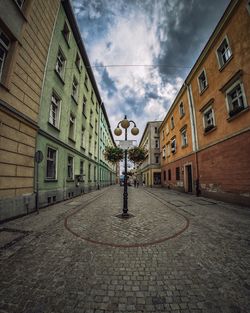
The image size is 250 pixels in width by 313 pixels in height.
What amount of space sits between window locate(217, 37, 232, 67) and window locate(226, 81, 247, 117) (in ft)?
7.17

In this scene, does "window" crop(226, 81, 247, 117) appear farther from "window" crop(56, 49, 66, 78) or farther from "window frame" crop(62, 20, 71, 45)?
"window frame" crop(62, 20, 71, 45)

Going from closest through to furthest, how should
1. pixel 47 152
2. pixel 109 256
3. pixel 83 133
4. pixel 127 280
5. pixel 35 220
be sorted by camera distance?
pixel 127 280, pixel 109 256, pixel 35 220, pixel 47 152, pixel 83 133

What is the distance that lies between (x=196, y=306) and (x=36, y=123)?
26.5ft

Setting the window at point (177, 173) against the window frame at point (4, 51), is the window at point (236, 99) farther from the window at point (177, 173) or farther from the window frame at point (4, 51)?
the window frame at point (4, 51)

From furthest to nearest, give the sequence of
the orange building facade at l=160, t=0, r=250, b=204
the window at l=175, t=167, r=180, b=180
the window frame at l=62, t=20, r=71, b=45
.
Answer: the window at l=175, t=167, r=180, b=180
the window frame at l=62, t=20, r=71, b=45
the orange building facade at l=160, t=0, r=250, b=204

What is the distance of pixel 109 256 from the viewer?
114 inches

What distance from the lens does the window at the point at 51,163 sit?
8.63m

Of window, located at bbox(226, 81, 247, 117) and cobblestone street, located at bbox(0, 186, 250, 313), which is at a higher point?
window, located at bbox(226, 81, 247, 117)

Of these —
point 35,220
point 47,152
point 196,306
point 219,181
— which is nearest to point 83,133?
point 47,152

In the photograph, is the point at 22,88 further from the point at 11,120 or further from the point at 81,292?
the point at 81,292

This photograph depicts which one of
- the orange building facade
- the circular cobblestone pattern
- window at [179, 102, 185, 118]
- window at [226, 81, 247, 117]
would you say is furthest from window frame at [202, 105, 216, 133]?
the circular cobblestone pattern

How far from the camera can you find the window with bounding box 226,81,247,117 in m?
7.89

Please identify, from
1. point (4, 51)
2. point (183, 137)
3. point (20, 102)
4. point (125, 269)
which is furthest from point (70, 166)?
point (183, 137)

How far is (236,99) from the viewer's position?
28.1ft
